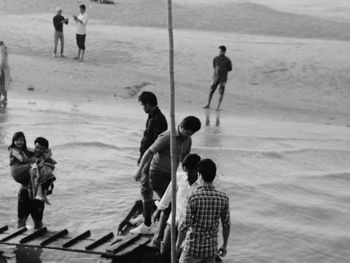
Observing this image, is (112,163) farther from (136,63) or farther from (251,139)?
(136,63)

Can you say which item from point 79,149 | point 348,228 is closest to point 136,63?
point 79,149

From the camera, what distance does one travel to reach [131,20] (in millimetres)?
32000

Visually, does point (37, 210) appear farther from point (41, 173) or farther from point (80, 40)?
point (80, 40)

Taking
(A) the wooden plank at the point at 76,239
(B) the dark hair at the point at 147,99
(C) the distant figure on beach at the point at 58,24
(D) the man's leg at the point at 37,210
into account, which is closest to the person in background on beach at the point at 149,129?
(B) the dark hair at the point at 147,99

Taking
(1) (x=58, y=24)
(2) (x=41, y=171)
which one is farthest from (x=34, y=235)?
(1) (x=58, y=24)

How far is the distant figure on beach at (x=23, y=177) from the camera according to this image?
8.80m

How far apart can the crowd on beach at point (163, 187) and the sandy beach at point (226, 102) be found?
1.33m

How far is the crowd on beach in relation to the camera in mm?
6629

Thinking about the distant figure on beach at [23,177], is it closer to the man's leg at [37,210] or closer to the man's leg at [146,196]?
the man's leg at [37,210]

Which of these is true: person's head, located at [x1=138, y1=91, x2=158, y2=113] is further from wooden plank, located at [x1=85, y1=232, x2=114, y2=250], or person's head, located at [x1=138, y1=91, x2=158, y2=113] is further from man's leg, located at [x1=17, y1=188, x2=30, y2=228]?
man's leg, located at [x1=17, y1=188, x2=30, y2=228]

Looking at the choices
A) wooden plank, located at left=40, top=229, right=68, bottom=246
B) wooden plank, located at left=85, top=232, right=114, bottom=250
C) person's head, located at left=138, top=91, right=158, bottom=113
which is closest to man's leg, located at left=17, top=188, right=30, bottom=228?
wooden plank, located at left=40, top=229, right=68, bottom=246

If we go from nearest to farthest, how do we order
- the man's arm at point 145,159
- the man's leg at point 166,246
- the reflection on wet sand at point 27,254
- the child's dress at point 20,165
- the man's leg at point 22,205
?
the man's leg at point 166,246 < the man's arm at point 145,159 < the reflection on wet sand at point 27,254 < the child's dress at point 20,165 < the man's leg at point 22,205

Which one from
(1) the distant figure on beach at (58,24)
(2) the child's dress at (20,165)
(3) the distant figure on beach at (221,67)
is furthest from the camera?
(1) the distant figure on beach at (58,24)

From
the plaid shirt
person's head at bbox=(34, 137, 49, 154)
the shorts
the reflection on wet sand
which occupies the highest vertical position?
the shorts
